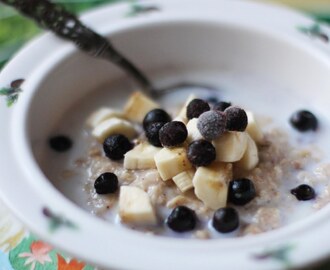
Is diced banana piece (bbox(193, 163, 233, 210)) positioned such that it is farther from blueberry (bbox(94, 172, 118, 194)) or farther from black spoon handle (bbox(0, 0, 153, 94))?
black spoon handle (bbox(0, 0, 153, 94))

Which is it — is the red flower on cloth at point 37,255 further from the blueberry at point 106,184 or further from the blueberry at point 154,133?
the blueberry at point 154,133

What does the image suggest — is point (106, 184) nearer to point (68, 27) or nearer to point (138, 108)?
point (138, 108)

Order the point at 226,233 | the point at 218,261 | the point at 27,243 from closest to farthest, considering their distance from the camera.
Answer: the point at 218,261 < the point at 226,233 < the point at 27,243

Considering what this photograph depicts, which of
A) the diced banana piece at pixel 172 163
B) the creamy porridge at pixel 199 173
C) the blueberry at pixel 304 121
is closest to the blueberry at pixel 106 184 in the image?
the creamy porridge at pixel 199 173

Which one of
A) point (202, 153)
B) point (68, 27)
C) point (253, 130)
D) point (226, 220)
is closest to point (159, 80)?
point (68, 27)

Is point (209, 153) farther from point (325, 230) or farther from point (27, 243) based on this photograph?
point (27, 243)

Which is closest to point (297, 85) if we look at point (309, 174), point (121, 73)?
point (309, 174)

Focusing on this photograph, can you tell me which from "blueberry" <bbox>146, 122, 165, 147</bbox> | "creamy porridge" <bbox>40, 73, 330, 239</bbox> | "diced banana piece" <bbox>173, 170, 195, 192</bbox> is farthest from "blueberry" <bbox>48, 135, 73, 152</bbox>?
"diced banana piece" <bbox>173, 170, 195, 192</bbox>
